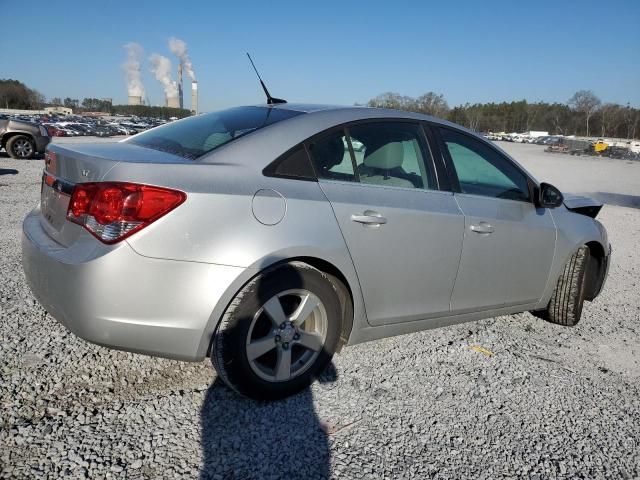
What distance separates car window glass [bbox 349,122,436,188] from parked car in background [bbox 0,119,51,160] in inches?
603

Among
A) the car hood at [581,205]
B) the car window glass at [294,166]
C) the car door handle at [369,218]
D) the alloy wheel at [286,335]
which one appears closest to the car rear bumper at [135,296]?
the alloy wheel at [286,335]

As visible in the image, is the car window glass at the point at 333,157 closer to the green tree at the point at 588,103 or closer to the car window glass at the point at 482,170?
the car window glass at the point at 482,170

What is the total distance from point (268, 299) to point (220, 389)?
669 mm

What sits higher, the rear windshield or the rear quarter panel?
the rear windshield

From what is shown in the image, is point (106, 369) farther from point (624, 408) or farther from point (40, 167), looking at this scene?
point (40, 167)

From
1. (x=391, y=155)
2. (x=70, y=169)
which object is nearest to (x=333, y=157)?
(x=391, y=155)

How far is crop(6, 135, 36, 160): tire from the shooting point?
14984mm

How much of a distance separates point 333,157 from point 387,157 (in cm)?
45

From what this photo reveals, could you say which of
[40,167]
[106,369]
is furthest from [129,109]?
[106,369]

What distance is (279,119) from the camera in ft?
9.12

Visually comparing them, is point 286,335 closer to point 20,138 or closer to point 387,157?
point 387,157

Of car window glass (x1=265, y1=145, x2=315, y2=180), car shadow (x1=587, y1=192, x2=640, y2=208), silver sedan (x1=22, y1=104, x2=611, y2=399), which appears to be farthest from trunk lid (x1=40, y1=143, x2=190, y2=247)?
car shadow (x1=587, y1=192, x2=640, y2=208)

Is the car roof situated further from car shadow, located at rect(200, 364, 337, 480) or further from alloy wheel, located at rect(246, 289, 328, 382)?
car shadow, located at rect(200, 364, 337, 480)

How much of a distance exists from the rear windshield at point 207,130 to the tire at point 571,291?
248cm
